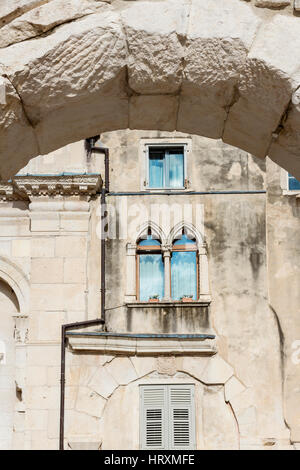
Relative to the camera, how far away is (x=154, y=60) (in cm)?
392

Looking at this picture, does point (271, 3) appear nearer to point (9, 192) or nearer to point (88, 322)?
point (88, 322)

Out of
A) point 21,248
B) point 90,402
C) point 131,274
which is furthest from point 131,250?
point 90,402

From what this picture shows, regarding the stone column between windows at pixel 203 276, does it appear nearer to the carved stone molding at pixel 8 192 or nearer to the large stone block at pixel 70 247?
the large stone block at pixel 70 247

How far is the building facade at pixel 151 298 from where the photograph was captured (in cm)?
1352

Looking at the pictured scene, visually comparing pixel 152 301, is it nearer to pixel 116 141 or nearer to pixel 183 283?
pixel 183 283

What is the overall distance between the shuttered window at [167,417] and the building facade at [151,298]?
0.06ft

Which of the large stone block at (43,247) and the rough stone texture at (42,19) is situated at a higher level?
the large stone block at (43,247)

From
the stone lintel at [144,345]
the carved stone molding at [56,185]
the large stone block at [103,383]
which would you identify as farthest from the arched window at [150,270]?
the large stone block at [103,383]

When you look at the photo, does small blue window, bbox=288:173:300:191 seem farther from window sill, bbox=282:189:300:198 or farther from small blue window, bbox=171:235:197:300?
small blue window, bbox=171:235:197:300

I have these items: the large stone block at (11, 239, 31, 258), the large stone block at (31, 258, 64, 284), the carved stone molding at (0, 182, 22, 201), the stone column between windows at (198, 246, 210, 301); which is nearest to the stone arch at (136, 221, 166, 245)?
the stone column between windows at (198, 246, 210, 301)

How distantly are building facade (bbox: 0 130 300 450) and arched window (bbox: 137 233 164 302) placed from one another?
25 mm

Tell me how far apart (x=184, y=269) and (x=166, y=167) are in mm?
1935

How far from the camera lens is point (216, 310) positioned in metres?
14.0

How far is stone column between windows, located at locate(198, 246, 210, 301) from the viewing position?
14.1 m
